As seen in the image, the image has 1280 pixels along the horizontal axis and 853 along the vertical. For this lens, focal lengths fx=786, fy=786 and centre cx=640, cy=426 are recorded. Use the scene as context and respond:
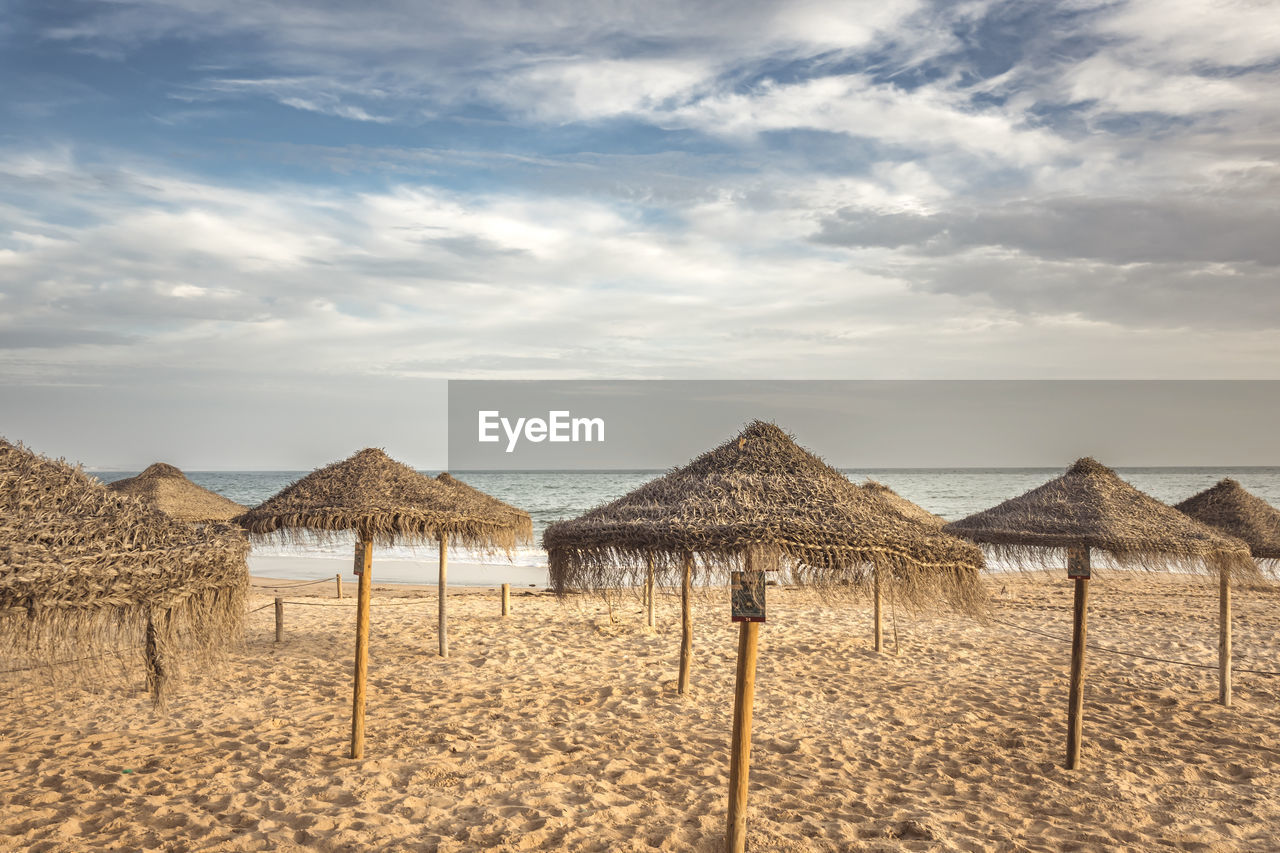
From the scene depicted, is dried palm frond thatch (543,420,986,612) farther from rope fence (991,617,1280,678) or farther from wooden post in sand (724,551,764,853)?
rope fence (991,617,1280,678)

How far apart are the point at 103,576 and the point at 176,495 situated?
1264 centimetres

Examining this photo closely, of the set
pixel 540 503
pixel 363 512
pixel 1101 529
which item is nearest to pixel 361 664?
pixel 363 512

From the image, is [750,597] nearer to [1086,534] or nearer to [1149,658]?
[1086,534]

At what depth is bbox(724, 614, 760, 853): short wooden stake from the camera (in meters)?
4.68

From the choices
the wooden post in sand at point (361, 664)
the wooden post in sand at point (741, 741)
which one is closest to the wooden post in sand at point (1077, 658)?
the wooden post in sand at point (741, 741)

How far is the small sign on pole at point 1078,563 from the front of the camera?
6.68 meters

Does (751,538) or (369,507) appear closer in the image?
(751,538)

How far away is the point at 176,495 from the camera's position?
49.4ft

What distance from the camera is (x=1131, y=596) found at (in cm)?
1797

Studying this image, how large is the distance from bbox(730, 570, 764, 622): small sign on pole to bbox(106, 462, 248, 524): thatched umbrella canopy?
12187 mm

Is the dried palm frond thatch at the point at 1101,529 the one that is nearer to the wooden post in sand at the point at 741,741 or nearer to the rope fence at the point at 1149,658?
the rope fence at the point at 1149,658

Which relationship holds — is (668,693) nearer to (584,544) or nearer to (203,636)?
(584,544)

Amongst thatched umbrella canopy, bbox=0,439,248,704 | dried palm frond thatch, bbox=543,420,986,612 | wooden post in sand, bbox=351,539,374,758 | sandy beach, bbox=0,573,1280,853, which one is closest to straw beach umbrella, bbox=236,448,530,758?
wooden post in sand, bbox=351,539,374,758

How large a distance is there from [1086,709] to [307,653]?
936 centimetres
